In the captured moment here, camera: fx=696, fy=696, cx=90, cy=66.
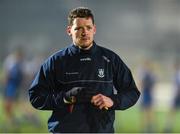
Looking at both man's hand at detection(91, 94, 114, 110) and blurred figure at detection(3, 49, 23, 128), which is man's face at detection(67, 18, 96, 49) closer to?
man's hand at detection(91, 94, 114, 110)

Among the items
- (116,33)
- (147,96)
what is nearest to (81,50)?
(147,96)

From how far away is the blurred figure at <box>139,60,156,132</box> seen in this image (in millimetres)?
9914

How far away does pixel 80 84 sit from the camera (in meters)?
3.07

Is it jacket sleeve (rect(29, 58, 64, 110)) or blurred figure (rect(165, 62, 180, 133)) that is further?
blurred figure (rect(165, 62, 180, 133))

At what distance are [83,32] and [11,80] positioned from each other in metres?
7.16

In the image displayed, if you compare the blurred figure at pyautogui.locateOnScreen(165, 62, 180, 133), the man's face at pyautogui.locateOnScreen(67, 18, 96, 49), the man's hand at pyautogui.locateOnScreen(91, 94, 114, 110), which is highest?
the man's face at pyautogui.locateOnScreen(67, 18, 96, 49)

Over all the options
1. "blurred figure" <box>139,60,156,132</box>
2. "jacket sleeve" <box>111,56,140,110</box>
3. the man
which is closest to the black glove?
the man

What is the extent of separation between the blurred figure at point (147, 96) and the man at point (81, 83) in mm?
6743

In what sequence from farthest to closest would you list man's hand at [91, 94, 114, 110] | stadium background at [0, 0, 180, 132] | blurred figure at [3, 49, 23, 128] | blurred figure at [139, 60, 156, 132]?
1. stadium background at [0, 0, 180, 132]
2. blurred figure at [3, 49, 23, 128]
3. blurred figure at [139, 60, 156, 132]
4. man's hand at [91, 94, 114, 110]

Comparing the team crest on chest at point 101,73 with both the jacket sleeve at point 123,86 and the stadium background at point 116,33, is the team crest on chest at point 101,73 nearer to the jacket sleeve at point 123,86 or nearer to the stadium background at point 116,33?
the jacket sleeve at point 123,86

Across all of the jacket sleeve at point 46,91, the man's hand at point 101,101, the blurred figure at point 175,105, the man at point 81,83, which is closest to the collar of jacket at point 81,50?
the man at point 81,83

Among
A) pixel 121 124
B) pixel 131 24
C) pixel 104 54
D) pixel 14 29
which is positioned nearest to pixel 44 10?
pixel 14 29

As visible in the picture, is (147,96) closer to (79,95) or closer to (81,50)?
(81,50)

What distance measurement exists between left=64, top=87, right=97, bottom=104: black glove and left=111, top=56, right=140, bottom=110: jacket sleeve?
0.15 m
